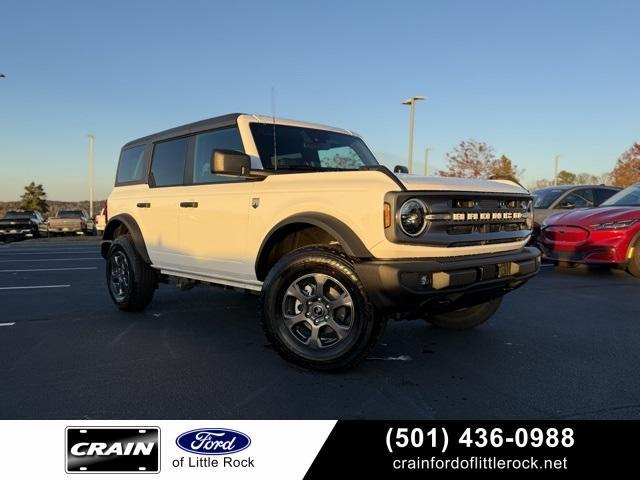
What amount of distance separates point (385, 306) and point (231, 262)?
1.65 metres

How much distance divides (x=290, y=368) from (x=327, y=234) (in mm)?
1038

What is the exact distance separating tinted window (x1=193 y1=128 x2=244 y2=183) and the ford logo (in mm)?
2357

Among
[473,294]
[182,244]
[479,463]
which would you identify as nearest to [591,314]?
[473,294]

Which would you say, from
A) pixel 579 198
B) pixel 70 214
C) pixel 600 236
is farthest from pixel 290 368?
pixel 70 214

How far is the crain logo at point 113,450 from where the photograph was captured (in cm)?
231

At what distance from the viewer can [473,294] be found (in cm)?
358

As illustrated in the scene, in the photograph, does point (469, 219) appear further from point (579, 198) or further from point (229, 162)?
point (579, 198)

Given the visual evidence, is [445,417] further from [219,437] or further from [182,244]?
[182,244]

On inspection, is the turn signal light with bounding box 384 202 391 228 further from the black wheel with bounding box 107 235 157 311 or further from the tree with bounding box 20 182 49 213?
the tree with bounding box 20 182 49 213

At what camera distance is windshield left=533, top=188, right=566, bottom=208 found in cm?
1146

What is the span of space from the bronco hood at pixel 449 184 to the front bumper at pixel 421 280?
484 millimetres

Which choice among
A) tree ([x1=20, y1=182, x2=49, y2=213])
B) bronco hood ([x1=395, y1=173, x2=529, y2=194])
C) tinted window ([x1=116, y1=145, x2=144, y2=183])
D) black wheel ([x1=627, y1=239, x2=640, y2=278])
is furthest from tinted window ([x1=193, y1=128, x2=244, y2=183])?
tree ([x1=20, y1=182, x2=49, y2=213])

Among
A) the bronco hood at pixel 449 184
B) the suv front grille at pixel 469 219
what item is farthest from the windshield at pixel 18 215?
the suv front grille at pixel 469 219

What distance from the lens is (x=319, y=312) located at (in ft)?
11.9
